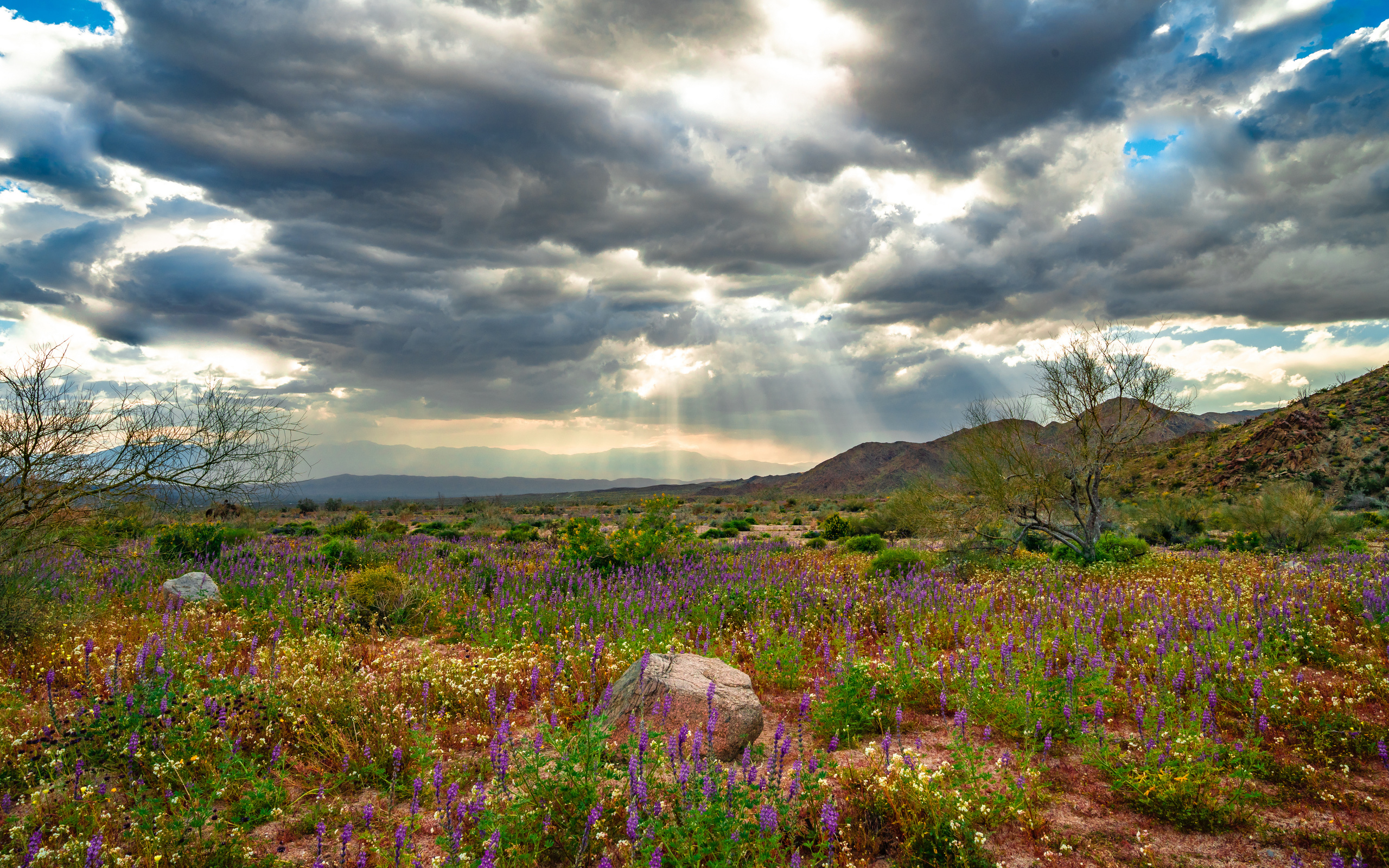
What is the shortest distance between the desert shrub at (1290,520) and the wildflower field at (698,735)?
11279mm

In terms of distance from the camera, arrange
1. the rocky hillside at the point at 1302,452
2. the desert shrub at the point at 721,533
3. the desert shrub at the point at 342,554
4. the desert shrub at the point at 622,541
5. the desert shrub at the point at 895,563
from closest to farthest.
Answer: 1. the desert shrub at the point at 895,563
2. the desert shrub at the point at 622,541
3. the desert shrub at the point at 342,554
4. the desert shrub at the point at 721,533
5. the rocky hillside at the point at 1302,452

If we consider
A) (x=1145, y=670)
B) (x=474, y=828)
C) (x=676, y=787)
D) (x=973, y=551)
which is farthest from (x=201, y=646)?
(x=973, y=551)

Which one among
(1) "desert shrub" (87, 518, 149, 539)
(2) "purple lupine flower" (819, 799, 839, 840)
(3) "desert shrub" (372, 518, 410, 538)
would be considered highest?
(1) "desert shrub" (87, 518, 149, 539)

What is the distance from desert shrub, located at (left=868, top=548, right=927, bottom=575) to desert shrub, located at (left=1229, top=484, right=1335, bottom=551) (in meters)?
12.4

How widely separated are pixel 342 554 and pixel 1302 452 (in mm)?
50746

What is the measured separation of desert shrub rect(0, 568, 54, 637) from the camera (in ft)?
24.7

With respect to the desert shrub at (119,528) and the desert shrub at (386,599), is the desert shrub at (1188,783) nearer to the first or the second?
the desert shrub at (386,599)

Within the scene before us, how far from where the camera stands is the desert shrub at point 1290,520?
18156 mm

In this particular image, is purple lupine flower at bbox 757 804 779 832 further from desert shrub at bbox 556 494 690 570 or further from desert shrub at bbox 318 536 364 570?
desert shrub at bbox 318 536 364 570

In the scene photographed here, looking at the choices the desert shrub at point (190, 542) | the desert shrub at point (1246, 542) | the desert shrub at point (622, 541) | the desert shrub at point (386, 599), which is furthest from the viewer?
the desert shrub at point (1246, 542)

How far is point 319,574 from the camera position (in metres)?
12.1

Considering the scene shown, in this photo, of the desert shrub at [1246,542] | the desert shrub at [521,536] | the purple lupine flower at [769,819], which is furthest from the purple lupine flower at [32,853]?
the desert shrub at [1246,542]

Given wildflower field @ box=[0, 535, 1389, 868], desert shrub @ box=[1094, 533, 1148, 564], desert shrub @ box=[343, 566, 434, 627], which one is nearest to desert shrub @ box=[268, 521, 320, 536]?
wildflower field @ box=[0, 535, 1389, 868]

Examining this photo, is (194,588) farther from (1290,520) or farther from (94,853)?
(1290,520)
